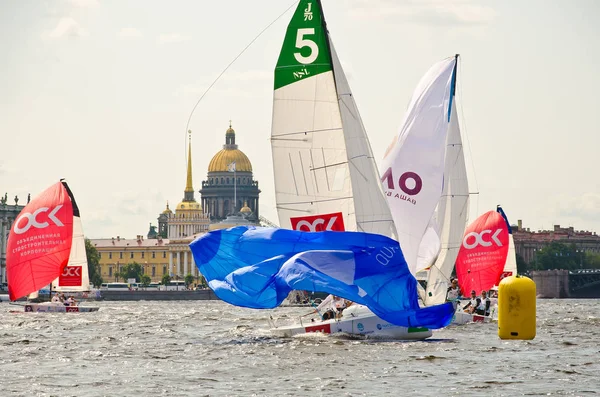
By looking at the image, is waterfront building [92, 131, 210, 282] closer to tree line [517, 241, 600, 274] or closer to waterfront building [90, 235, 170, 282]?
waterfront building [90, 235, 170, 282]

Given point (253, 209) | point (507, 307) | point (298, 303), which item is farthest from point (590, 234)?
point (507, 307)

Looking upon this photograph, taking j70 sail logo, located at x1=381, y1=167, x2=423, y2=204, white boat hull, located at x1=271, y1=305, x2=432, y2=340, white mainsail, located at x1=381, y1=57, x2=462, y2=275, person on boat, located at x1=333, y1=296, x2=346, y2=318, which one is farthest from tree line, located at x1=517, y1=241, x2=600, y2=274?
white boat hull, located at x1=271, y1=305, x2=432, y2=340

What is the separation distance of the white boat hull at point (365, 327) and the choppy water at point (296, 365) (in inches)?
8.4

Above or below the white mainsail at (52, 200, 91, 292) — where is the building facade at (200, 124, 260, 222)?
above

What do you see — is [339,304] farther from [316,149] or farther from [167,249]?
[167,249]

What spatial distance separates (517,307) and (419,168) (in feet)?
25.7

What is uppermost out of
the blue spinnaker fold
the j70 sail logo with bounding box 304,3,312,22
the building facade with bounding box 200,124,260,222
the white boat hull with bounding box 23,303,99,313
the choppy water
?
the building facade with bounding box 200,124,260,222

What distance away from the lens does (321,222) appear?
85.7ft

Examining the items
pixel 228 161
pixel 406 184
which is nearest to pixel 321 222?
pixel 406 184

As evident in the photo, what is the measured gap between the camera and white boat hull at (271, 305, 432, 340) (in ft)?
85.8

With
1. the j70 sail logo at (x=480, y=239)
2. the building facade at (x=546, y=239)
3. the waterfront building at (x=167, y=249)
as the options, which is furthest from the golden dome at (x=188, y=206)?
the j70 sail logo at (x=480, y=239)

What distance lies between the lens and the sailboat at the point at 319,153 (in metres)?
25.9

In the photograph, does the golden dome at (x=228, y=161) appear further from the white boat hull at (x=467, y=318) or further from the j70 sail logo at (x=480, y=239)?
the white boat hull at (x=467, y=318)

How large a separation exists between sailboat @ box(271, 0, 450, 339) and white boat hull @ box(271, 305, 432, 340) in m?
0.02
